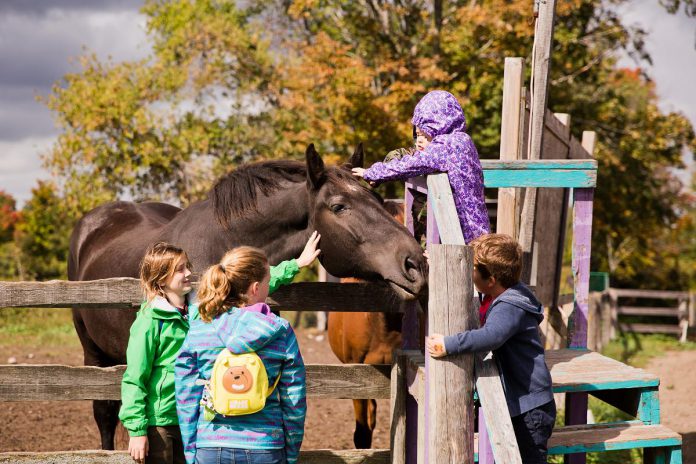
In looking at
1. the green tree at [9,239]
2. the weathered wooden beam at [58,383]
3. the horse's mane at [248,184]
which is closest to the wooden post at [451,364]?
the horse's mane at [248,184]

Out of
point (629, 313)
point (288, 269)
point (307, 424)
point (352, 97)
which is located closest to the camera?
point (288, 269)

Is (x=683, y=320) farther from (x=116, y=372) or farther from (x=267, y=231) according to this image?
(x=116, y=372)

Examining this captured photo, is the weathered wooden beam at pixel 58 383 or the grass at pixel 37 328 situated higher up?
the weathered wooden beam at pixel 58 383

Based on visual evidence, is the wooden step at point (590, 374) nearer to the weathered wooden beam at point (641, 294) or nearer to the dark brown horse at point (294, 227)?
the dark brown horse at point (294, 227)

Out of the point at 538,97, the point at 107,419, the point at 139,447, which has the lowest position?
the point at 107,419

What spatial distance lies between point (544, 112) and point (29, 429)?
6.21 metres

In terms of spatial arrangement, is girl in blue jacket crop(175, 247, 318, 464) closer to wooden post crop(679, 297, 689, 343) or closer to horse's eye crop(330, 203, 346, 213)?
horse's eye crop(330, 203, 346, 213)

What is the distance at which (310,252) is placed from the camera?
12.4ft

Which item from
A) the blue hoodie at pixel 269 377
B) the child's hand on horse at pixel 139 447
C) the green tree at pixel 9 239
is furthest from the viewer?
the green tree at pixel 9 239

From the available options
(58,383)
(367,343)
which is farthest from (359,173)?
(367,343)

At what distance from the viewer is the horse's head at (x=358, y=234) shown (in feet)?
11.4

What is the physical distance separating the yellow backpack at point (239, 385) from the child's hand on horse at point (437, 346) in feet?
2.16

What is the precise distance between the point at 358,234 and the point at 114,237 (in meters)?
3.41

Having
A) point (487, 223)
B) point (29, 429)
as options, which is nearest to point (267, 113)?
point (29, 429)
